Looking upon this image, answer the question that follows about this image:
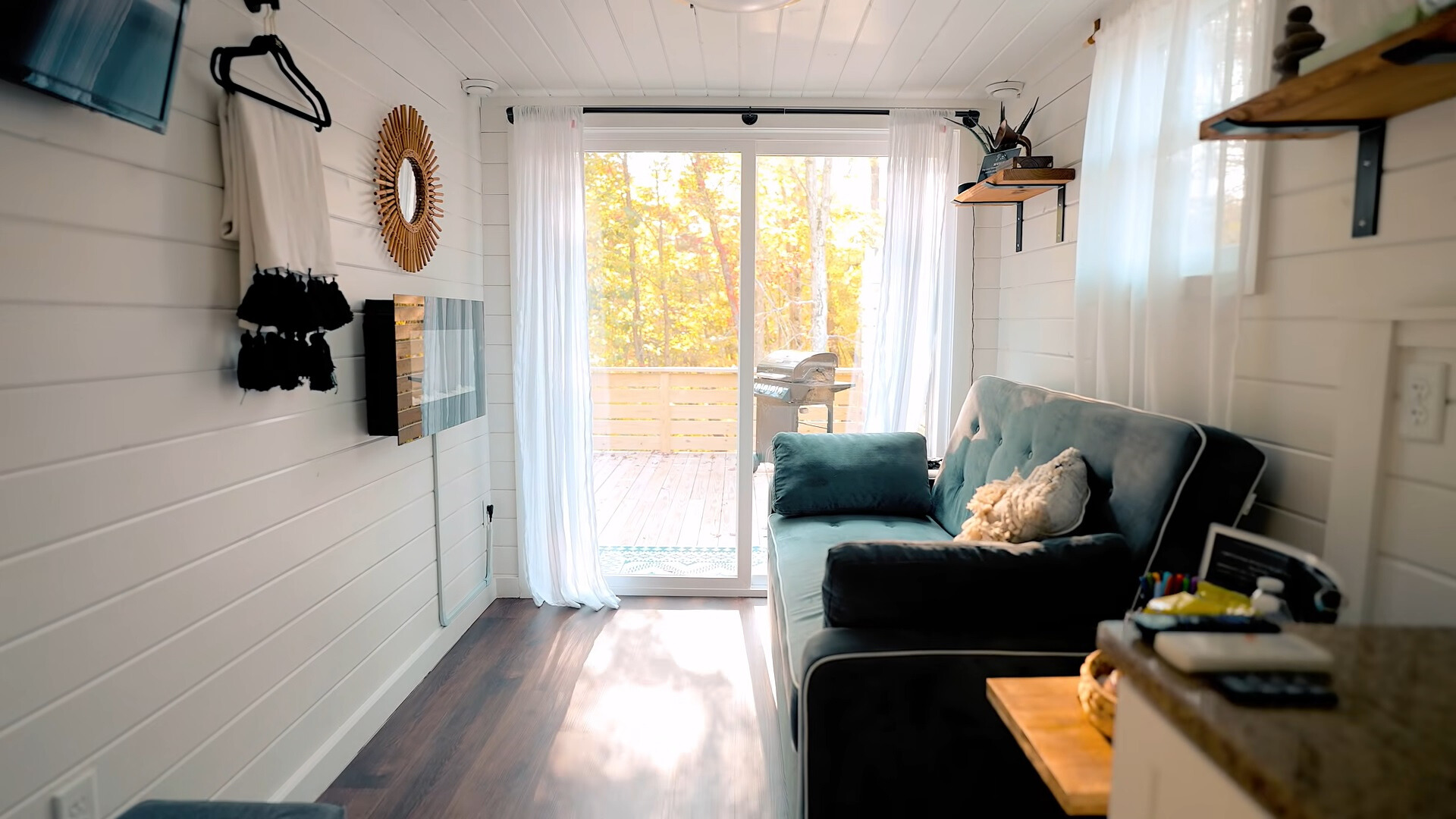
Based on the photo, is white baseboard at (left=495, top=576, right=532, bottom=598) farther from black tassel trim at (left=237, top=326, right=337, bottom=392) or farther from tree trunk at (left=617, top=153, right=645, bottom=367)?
black tassel trim at (left=237, top=326, right=337, bottom=392)

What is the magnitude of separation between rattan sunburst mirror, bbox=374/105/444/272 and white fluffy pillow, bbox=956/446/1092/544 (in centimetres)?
A: 210

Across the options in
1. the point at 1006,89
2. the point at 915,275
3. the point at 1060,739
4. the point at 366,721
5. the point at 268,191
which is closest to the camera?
the point at 1060,739

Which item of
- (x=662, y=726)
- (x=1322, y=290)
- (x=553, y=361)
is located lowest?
(x=662, y=726)

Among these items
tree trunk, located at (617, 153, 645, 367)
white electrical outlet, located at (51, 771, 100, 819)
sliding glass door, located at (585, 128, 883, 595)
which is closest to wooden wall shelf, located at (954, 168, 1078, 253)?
sliding glass door, located at (585, 128, 883, 595)

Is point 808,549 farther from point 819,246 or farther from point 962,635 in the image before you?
point 819,246

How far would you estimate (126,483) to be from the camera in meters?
1.46

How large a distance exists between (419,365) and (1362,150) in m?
2.56

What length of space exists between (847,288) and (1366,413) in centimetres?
238

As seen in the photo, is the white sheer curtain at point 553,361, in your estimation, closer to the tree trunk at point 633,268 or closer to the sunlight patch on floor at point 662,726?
the tree trunk at point 633,268

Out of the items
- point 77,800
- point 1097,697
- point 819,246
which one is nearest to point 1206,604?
point 1097,697

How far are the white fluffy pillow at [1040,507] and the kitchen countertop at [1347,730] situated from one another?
97 cm

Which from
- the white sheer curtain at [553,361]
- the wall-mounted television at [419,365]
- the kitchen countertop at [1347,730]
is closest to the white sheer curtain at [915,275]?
the white sheer curtain at [553,361]

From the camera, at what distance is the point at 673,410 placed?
3.71m

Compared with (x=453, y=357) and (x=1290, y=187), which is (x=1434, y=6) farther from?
(x=453, y=357)
